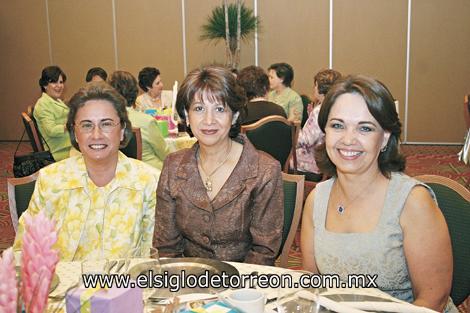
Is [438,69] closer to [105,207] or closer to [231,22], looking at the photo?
[231,22]

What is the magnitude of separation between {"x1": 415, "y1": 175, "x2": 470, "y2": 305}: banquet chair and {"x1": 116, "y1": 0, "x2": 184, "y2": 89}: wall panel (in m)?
8.26

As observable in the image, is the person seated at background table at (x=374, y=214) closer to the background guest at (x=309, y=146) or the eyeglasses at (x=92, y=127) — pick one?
the eyeglasses at (x=92, y=127)

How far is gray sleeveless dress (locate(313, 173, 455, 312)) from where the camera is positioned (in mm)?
1762

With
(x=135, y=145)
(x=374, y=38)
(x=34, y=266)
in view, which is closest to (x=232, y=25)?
(x=374, y=38)

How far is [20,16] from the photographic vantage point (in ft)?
35.8

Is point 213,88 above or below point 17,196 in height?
above

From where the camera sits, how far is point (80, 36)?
10508 millimetres

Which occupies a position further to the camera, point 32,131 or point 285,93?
point 285,93

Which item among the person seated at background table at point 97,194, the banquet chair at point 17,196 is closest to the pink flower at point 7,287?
the person seated at background table at point 97,194

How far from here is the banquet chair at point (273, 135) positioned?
4301mm

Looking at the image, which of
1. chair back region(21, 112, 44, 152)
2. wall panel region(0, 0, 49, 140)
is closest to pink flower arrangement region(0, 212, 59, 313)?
chair back region(21, 112, 44, 152)

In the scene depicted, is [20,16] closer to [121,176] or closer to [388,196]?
[121,176]

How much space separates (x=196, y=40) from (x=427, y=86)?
404 centimetres

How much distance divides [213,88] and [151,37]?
317 inches
